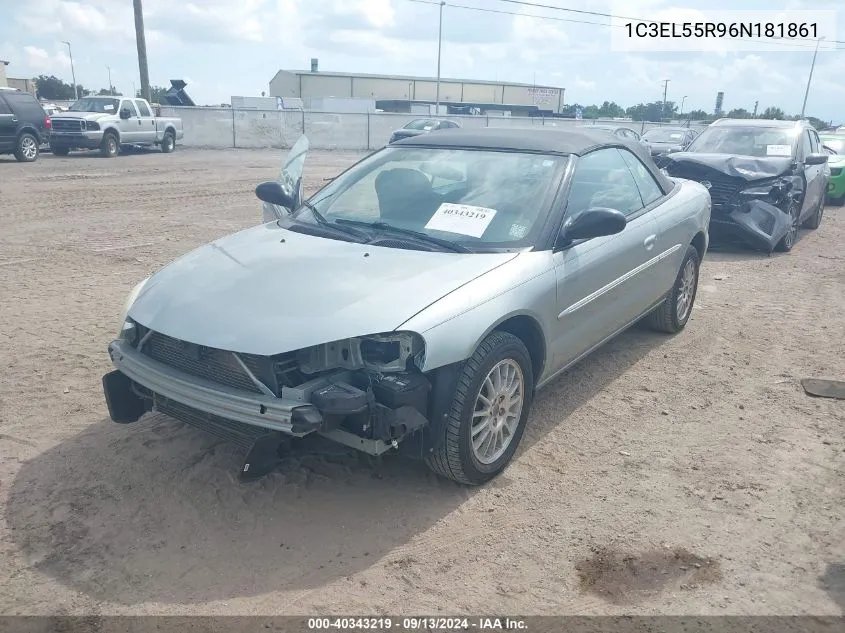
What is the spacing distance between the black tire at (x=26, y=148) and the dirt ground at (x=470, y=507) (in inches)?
618

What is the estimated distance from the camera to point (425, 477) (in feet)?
12.0

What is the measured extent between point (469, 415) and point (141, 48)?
95.8ft

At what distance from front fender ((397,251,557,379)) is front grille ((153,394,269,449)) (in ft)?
2.68

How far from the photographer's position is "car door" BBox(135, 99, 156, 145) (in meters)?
23.3

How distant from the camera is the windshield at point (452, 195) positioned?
3.91 meters

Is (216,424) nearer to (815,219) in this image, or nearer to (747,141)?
(747,141)

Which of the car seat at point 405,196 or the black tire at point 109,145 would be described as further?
the black tire at point 109,145

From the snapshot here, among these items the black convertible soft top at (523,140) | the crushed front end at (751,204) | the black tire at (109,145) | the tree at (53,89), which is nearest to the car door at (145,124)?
the black tire at (109,145)

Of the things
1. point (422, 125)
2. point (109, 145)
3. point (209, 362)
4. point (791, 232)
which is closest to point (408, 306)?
point (209, 362)

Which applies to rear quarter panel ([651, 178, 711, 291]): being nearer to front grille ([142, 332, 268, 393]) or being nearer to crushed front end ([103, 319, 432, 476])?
crushed front end ([103, 319, 432, 476])

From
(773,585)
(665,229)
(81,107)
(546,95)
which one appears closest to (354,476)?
(773,585)

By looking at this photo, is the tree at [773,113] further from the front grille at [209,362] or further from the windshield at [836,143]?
the front grille at [209,362]

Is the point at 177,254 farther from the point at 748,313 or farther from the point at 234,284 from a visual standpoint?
the point at 748,313

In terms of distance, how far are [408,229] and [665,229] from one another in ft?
7.45
